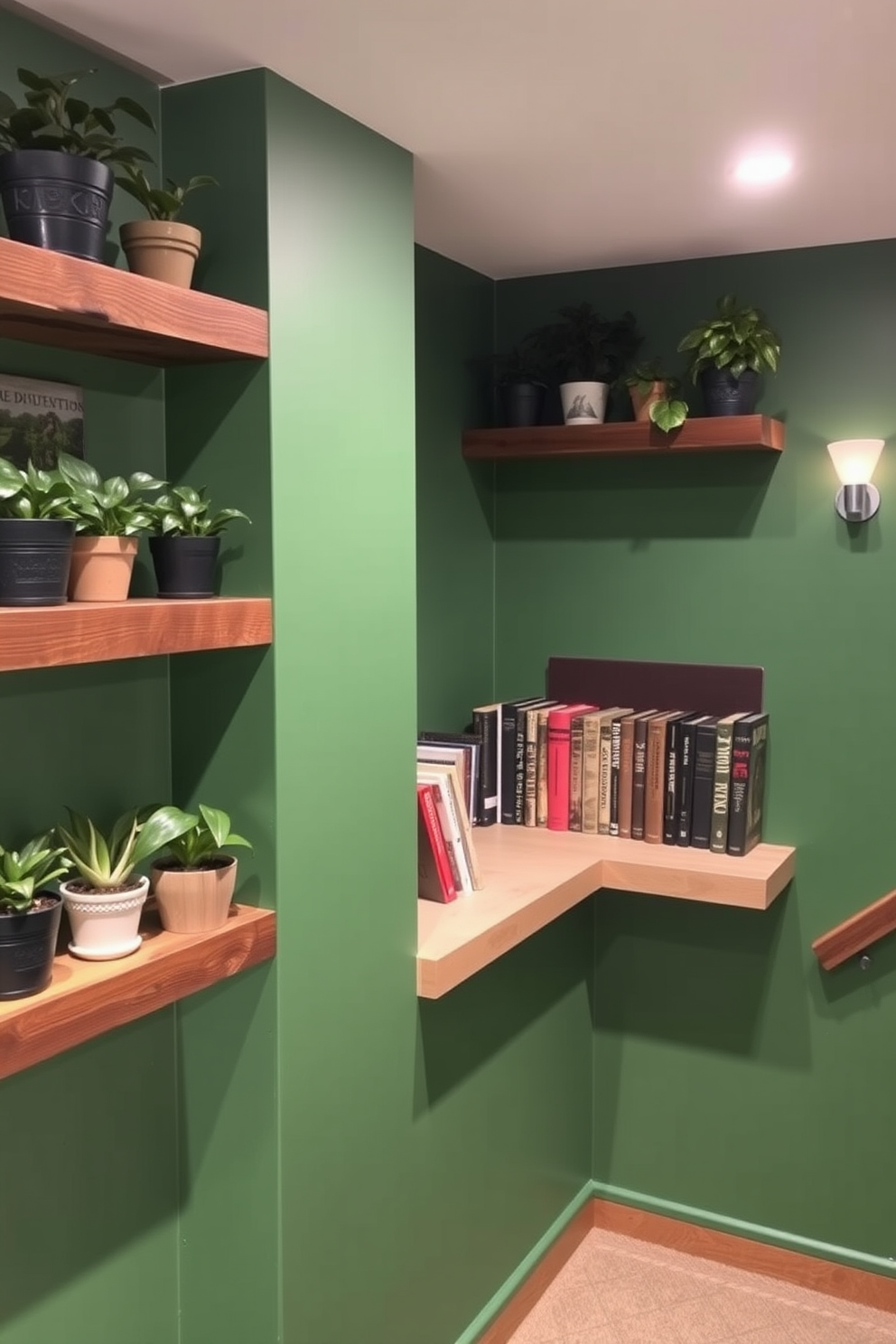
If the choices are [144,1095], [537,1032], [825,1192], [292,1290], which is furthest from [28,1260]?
[825,1192]

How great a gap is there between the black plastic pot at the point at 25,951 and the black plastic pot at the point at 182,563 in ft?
1.53

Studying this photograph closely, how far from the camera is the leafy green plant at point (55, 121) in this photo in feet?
4.63

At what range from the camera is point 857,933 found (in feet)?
8.77

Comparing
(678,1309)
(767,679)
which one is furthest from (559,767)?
(678,1309)

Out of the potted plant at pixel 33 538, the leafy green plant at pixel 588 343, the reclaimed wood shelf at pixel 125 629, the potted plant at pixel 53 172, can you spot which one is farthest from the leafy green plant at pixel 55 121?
the leafy green plant at pixel 588 343

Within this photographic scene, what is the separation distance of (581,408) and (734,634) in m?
0.64

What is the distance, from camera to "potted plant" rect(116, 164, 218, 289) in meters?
1.58

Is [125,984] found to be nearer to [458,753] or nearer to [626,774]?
[458,753]

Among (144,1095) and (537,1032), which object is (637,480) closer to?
(537,1032)

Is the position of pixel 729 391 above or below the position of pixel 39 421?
above

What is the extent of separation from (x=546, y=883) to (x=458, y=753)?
0.32m

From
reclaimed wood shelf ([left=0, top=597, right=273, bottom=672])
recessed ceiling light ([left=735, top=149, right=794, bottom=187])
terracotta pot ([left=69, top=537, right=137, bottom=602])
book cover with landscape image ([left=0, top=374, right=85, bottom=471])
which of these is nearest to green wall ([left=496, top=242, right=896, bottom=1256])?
recessed ceiling light ([left=735, top=149, right=794, bottom=187])

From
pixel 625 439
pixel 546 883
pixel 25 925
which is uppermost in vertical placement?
pixel 625 439

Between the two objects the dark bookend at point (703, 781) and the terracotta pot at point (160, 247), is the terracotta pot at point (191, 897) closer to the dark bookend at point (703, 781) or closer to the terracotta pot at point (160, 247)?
the terracotta pot at point (160, 247)
